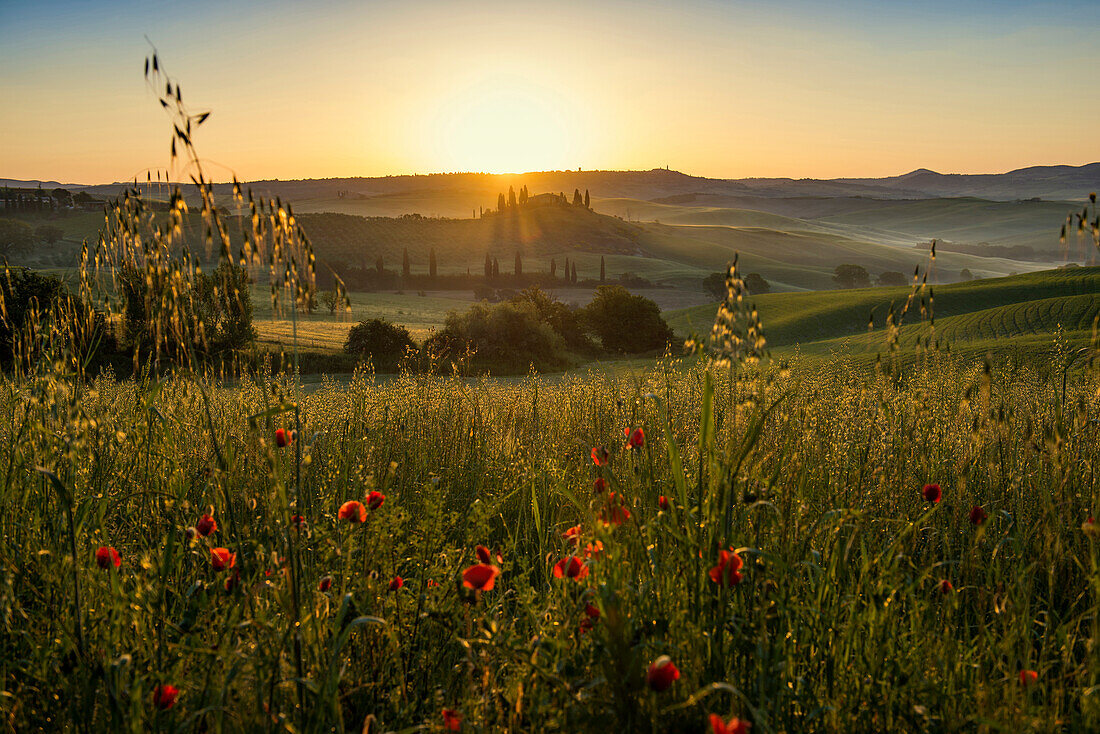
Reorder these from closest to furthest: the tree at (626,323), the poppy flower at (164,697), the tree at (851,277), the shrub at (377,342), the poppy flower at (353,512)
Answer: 1. the poppy flower at (164,697)
2. the poppy flower at (353,512)
3. the shrub at (377,342)
4. the tree at (626,323)
5. the tree at (851,277)

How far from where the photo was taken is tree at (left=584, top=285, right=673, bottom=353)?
4056 cm

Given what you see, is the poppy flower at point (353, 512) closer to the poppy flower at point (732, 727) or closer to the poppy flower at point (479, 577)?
the poppy flower at point (479, 577)

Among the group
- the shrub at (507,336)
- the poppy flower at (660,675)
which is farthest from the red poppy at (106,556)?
the shrub at (507,336)

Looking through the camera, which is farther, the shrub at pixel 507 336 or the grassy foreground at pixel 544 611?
the shrub at pixel 507 336

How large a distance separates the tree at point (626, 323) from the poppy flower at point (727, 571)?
38.7m

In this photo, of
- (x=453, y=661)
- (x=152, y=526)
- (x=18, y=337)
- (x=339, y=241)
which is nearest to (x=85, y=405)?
(x=18, y=337)

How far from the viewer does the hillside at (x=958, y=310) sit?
28266 mm

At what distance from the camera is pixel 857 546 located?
3234 mm

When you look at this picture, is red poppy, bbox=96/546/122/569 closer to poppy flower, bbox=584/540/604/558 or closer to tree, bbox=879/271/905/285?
poppy flower, bbox=584/540/604/558

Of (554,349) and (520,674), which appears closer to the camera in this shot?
(520,674)

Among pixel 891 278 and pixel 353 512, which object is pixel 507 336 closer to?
pixel 353 512

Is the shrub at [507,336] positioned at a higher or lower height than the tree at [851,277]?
lower

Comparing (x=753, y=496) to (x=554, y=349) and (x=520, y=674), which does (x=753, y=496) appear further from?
(x=554, y=349)

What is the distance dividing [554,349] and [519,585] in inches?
1312
